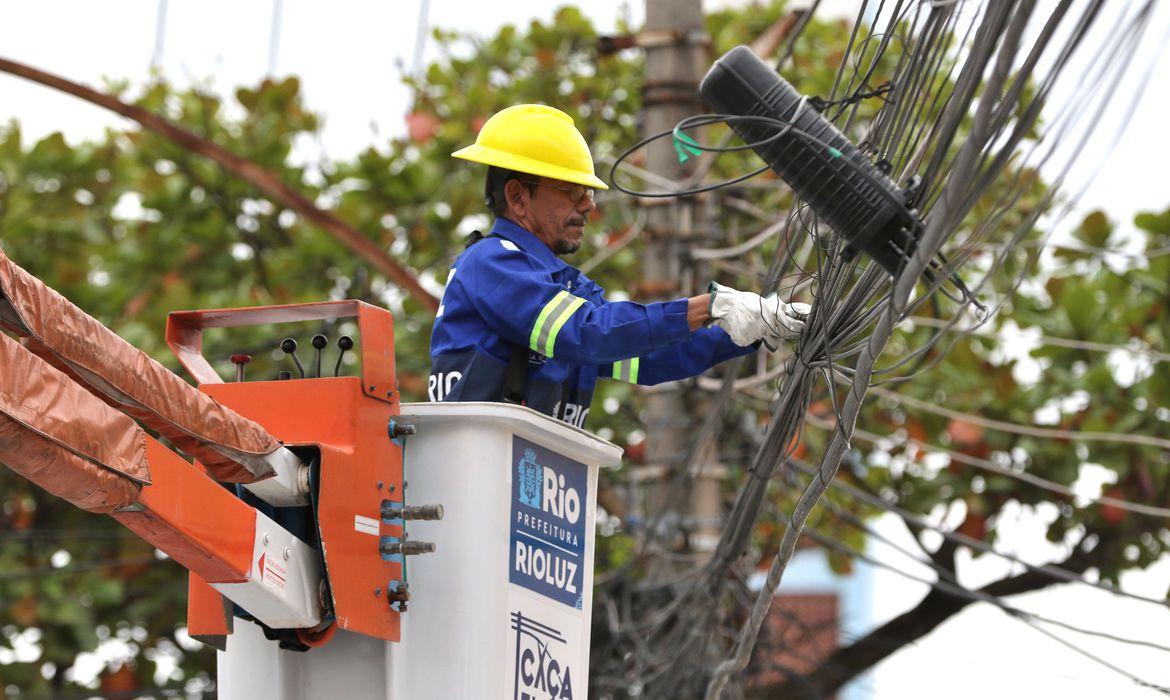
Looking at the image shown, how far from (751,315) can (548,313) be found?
0.47 metres

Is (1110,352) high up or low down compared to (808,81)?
down

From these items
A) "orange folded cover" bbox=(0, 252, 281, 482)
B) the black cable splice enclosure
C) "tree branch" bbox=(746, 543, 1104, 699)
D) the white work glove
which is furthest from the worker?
"tree branch" bbox=(746, 543, 1104, 699)

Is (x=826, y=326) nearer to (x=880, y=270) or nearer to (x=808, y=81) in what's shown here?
(x=880, y=270)

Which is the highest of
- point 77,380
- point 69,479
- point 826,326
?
point 826,326

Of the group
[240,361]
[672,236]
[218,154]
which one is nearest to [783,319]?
[240,361]

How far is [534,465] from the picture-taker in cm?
395

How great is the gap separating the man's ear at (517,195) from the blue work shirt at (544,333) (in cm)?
6

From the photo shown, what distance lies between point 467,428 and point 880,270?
39.0 inches

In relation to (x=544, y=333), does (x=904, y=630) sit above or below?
above

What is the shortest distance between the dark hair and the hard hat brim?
2.3 inches

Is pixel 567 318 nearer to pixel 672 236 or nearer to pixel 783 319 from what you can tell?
pixel 783 319

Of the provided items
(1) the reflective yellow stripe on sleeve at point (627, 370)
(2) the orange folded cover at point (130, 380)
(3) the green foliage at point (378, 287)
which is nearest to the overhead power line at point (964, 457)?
(3) the green foliage at point (378, 287)

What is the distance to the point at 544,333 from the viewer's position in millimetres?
3947

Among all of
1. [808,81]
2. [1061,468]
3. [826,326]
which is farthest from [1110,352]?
[826,326]
